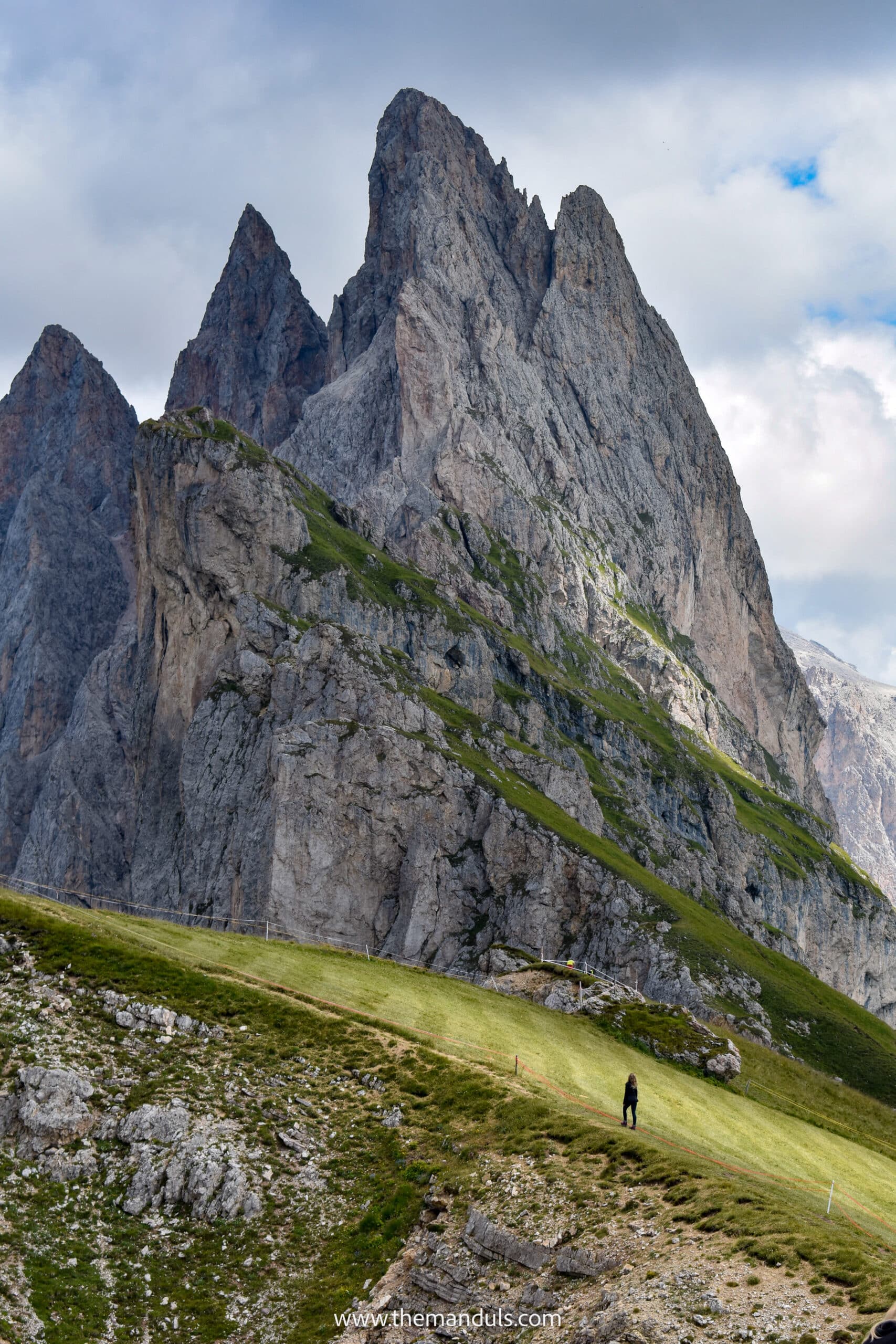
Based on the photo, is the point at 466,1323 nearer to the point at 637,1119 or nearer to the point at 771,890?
the point at 637,1119

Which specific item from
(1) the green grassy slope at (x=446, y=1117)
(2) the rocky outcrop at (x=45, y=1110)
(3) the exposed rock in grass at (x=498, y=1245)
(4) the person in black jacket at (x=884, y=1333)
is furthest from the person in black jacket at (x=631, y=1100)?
(4) the person in black jacket at (x=884, y=1333)

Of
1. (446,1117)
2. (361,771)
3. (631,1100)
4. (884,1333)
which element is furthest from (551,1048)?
(361,771)

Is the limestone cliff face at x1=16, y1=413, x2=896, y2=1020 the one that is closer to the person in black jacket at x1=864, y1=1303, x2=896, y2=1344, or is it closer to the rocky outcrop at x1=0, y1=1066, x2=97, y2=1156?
the rocky outcrop at x1=0, y1=1066, x2=97, y2=1156

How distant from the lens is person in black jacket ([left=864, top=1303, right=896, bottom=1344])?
1102 cm

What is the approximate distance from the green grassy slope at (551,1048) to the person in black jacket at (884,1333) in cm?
2713

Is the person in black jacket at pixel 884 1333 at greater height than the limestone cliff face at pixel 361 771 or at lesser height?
lesser

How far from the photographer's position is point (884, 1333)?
1128 centimetres

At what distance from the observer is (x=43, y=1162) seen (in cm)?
3166

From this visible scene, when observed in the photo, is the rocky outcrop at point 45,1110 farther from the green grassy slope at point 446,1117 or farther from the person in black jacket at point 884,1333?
the person in black jacket at point 884,1333

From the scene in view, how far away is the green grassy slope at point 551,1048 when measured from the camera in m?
40.6

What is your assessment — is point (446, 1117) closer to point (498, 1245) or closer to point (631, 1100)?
point (631, 1100)

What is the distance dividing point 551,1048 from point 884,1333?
36293 mm

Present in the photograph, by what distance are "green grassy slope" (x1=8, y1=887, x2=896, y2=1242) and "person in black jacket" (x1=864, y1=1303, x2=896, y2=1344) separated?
89.0 ft

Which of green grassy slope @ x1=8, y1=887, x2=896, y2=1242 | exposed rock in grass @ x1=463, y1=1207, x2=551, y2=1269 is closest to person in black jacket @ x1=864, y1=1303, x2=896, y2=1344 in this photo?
exposed rock in grass @ x1=463, y1=1207, x2=551, y2=1269
